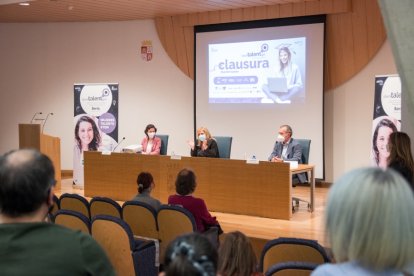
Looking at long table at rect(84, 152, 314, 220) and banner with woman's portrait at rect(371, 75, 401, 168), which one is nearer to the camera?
long table at rect(84, 152, 314, 220)

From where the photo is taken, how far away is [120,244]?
3.78 m

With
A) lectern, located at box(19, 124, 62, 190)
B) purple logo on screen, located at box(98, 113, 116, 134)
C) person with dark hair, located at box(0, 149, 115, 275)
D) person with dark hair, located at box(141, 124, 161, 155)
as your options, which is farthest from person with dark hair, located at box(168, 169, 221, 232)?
purple logo on screen, located at box(98, 113, 116, 134)

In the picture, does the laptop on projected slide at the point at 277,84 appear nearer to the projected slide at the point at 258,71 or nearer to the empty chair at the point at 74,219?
the projected slide at the point at 258,71

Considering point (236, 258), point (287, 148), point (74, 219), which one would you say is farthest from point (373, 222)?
point (287, 148)

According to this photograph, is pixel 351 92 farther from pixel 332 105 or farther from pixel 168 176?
pixel 168 176

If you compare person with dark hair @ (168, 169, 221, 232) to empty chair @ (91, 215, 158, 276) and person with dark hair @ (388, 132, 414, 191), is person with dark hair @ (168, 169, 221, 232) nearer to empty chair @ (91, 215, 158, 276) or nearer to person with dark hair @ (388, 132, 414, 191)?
empty chair @ (91, 215, 158, 276)

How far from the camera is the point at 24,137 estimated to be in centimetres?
843

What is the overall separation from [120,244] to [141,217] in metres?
0.75

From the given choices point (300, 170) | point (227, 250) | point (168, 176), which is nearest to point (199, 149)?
point (168, 176)

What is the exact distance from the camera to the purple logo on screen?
9311 millimetres

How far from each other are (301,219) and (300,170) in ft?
2.03

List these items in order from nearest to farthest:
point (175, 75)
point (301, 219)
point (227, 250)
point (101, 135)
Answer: point (227, 250), point (301, 219), point (101, 135), point (175, 75)

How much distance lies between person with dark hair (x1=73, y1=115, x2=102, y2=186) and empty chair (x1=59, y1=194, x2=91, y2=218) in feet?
13.0

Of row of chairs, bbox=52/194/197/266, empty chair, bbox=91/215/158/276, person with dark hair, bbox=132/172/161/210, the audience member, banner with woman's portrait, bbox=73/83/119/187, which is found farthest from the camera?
banner with woman's portrait, bbox=73/83/119/187
